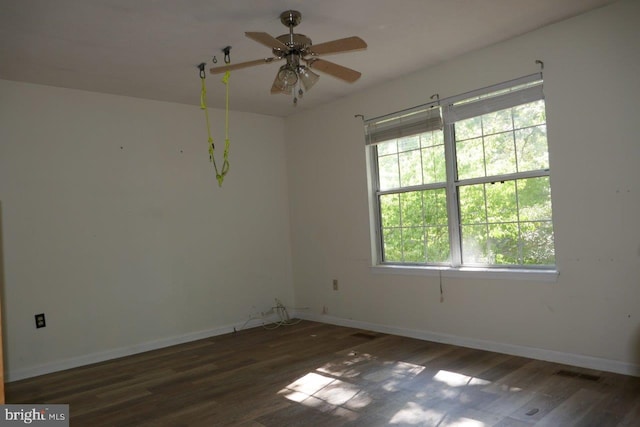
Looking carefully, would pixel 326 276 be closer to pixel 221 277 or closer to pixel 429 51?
pixel 221 277

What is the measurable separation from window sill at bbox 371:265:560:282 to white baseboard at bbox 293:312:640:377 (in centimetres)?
54

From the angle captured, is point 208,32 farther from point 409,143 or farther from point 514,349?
point 514,349

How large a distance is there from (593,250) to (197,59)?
10.7 feet

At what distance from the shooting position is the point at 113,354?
426cm

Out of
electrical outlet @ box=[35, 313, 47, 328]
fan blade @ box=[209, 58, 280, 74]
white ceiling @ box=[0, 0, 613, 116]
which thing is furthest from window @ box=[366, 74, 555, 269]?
electrical outlet @ box=[35, 313, 47, 328]

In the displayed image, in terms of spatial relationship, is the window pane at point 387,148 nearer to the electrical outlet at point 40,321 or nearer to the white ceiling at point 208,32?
the white ceiling at point 208,32

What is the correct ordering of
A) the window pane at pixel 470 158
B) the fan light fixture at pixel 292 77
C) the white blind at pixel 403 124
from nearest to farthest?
1. the fan light fixture at pixel 292 77
2. the window pane at pixel 470 158
3. the white blind at pixel 403 124

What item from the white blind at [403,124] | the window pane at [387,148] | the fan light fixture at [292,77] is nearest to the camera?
the fan light fixture at [292,77]

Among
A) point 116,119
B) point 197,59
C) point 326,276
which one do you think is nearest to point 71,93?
point 116,119

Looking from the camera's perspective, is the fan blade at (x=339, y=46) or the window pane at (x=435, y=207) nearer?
the fan blade at (x=339, y=46)

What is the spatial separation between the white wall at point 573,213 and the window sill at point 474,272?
4cm

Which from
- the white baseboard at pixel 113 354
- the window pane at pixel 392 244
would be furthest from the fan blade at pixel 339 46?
the white baseboard at pixel 113 354

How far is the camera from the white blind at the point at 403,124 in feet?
13.5

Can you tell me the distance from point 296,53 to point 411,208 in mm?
2239
